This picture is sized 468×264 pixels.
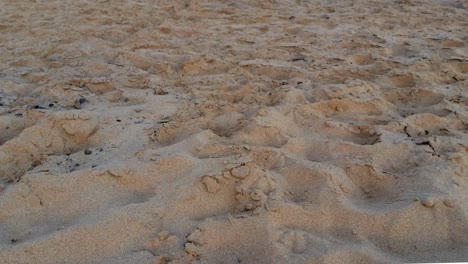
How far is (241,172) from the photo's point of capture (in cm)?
157

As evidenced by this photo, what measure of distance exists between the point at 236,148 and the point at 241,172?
187 millimetres

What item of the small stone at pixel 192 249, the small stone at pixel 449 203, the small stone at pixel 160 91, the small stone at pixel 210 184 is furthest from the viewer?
the small stone at pixel 160 91

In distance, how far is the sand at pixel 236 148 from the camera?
1.31 meters

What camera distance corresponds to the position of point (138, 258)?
1247 mm

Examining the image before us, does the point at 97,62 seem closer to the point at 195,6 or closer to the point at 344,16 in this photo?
the point at 195,6

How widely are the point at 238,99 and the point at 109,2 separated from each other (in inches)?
122

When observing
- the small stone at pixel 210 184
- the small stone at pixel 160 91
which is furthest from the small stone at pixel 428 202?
the small stone at pixel 160 91

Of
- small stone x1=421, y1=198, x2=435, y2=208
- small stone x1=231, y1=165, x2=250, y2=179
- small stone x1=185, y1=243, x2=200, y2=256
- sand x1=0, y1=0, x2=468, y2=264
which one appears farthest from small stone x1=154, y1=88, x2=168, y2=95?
small stone x1=421, y1=198, x2=435, y2=208

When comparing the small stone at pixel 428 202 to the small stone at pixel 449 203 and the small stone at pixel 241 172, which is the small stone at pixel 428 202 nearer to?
the small stone at pixel 449 203

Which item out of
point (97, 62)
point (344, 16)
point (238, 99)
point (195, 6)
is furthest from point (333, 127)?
point (195, 6)

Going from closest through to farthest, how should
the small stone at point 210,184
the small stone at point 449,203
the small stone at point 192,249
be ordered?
the small stone at point 192,249
the small stone at point 449,203
the small stone at point 210,184

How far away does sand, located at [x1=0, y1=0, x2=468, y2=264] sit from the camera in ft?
4.30

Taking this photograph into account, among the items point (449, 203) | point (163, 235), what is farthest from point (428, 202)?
point (163, 235)

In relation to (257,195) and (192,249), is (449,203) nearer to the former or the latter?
(257,195)
